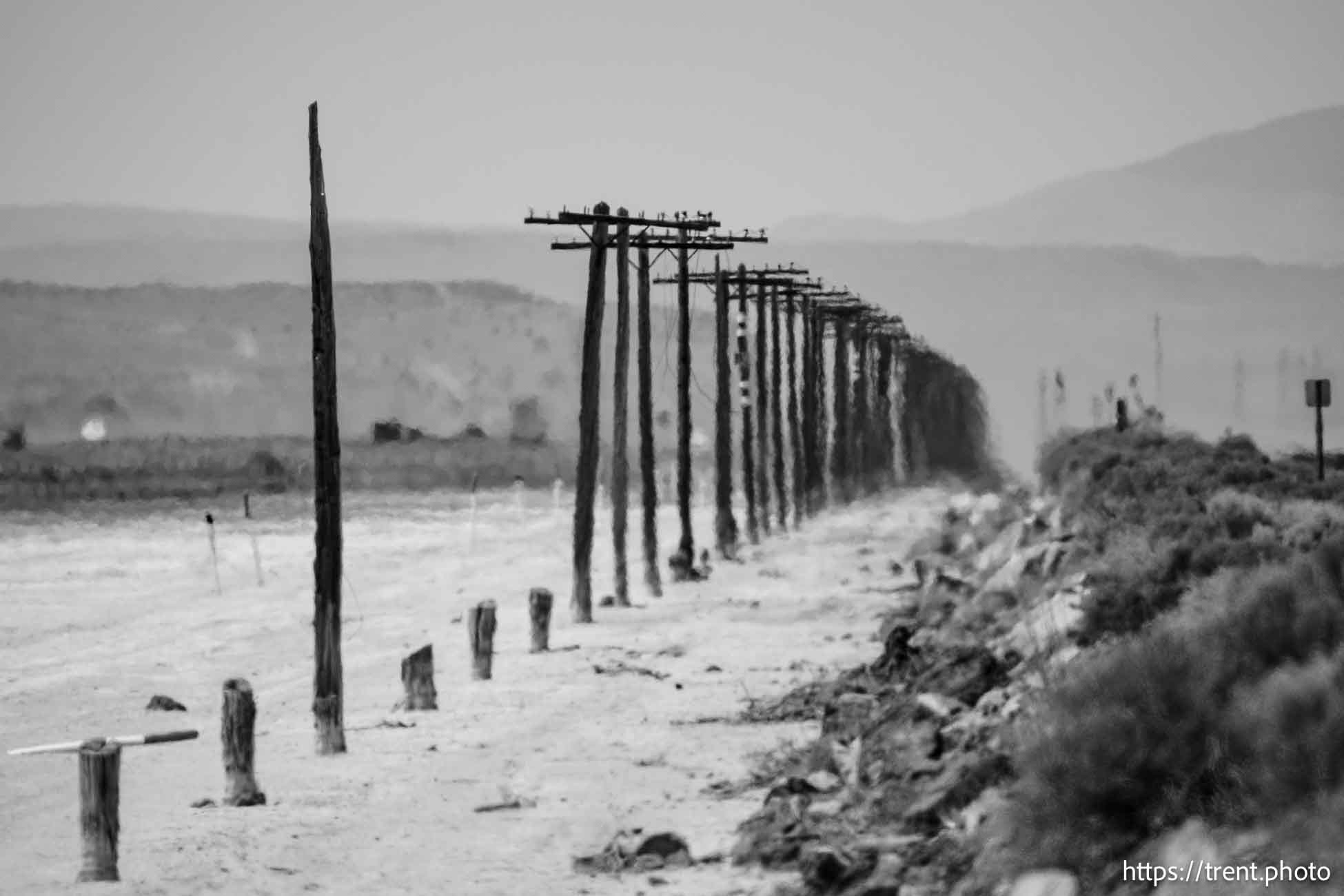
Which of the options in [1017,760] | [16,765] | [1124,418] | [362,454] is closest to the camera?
[1017,760]

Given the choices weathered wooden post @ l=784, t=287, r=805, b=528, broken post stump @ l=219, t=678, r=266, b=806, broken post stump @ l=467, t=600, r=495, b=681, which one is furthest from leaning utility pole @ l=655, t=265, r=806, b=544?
broken post stump @ l=219, t=678, r=266, b=806

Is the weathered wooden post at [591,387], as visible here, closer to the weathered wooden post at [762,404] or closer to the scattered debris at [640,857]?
the scattered debris at [640,857]

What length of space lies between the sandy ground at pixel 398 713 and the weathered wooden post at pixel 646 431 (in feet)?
2.82

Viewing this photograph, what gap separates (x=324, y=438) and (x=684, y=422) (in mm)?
27581

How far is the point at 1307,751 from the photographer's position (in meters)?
8.61

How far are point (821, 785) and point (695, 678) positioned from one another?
33.2 ft

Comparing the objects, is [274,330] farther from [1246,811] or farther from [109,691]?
[1246,811]

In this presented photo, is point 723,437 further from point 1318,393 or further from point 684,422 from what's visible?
point 1318,393

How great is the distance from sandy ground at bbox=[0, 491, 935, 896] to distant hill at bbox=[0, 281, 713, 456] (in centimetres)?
10803

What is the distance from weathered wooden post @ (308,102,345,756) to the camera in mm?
20797

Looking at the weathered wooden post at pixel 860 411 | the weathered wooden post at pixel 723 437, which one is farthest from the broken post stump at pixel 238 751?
the weathered wooden post at pixel 860 411

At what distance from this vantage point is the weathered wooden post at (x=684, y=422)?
43.7 metres

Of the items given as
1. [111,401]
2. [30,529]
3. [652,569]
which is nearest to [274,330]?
[111,401]

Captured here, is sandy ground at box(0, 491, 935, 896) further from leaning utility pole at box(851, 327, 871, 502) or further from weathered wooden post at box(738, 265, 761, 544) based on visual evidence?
leaning utility pole at box(851, 327, 871, 502)
